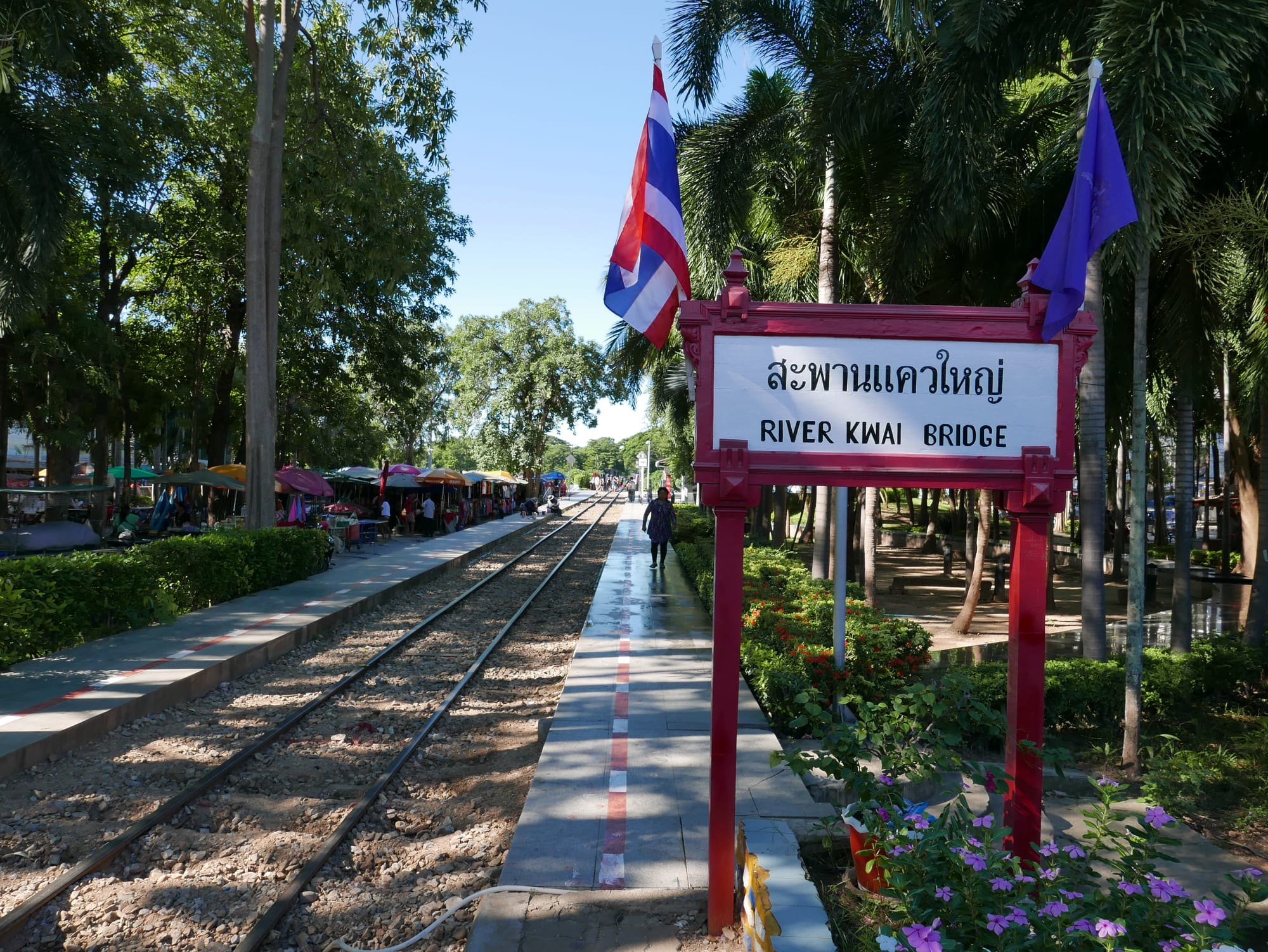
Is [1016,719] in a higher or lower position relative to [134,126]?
lower

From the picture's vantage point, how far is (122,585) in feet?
38.7

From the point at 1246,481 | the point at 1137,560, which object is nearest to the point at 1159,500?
the point at 1246,481

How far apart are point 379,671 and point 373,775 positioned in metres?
3.92

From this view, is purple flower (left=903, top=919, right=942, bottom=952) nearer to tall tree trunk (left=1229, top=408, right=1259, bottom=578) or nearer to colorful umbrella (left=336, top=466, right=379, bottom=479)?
tall tree trunk (left=1229, top=408, right=1259, bottom=578)

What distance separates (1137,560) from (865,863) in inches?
190

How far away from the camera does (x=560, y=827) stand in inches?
230

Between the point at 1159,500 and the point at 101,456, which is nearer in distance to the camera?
the point at 101,456

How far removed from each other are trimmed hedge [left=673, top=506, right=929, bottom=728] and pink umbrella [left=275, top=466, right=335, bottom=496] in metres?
15.7

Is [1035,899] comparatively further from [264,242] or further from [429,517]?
[429,517]

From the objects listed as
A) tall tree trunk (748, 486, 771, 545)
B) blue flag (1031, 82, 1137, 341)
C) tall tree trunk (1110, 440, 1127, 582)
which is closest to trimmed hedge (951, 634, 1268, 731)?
blue flag (1031, 82, 1137, 341)

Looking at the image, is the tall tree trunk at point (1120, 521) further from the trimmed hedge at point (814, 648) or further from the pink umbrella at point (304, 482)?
the pink umbrella at point (304, 482)

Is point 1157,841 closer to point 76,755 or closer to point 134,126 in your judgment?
point 76,755

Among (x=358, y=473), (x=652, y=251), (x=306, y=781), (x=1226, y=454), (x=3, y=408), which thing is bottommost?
(x=306, y=781)

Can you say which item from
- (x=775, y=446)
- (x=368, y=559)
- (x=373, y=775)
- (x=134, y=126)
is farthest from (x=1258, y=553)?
(x=134, y=126)
